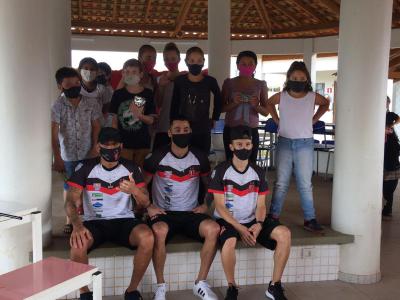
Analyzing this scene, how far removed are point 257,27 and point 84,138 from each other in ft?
33.8

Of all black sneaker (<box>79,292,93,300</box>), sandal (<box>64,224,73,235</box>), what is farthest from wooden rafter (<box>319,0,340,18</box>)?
black sneaker (<box>79,292,93,300</box>)

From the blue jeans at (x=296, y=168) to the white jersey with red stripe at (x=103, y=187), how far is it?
1202 millimetres

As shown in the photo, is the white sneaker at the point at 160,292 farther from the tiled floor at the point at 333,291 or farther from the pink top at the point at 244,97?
the pink top at the point at 244,97

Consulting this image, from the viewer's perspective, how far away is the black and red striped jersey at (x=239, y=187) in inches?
136

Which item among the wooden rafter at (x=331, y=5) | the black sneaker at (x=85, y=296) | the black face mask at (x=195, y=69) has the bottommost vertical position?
the black sneaker at (x=85, y=296)

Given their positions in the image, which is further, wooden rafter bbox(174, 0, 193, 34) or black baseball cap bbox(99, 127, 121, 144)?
wooden rafter bbox(174, 0, 193, 34)

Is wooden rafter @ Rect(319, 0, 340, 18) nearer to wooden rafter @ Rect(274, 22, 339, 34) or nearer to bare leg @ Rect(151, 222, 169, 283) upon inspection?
wooden rafter @ Rect(274, 22, 339, 34)

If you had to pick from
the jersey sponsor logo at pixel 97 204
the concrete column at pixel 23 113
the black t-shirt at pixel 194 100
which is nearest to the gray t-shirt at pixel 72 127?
the concrete column at pixel 23 113

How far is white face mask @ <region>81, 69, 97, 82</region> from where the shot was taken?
3.85 meters

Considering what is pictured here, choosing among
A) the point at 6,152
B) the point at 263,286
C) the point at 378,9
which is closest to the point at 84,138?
the point at 6,152

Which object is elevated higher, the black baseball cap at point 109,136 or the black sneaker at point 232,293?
the black baseball cap at point 109,136

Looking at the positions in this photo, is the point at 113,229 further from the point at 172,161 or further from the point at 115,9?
the point at 115,9

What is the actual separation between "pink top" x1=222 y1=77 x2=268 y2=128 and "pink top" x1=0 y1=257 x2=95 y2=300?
2329 mm

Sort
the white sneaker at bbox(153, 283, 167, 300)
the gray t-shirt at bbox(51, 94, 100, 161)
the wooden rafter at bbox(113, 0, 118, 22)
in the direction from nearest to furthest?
the white sneaker at bbox(153, 283, 167, 300) < the gray t-shirt at bbox(51, 94, 100, 161) < the wooden rafter at bbox(113, 0, 118, 22)
